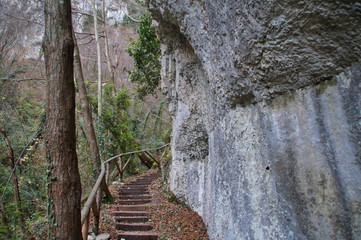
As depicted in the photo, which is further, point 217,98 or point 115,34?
point 115,34

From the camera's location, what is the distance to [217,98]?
410cm

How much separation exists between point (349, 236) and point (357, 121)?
39.2 inches

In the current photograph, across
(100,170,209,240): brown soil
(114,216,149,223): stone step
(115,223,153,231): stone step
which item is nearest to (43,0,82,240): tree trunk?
(100,170,209,240): brown soil

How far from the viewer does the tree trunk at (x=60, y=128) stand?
2.66 m

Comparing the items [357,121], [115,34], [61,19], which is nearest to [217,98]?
[357,121]

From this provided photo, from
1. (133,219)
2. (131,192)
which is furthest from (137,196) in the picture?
(133,219)

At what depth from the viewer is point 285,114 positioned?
2633 mm

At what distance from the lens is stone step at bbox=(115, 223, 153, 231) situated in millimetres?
5320

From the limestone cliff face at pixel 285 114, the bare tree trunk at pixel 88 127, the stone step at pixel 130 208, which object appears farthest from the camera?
the bare tree trunk at pixel 88 127

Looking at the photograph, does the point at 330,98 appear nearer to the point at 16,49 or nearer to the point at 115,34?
the point at 16,49

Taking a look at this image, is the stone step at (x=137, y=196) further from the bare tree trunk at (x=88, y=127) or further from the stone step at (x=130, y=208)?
the bare tree trunk at (x=88, y=127)

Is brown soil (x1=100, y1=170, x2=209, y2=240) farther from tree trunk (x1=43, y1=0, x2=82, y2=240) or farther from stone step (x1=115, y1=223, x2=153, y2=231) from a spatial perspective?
tree trunk (x1=43, y1=0, x2=82, y2=240)

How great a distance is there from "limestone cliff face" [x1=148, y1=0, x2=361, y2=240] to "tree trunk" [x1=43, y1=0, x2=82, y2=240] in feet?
6.89

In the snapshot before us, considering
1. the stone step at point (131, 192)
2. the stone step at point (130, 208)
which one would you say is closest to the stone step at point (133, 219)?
the stone step at point (130, 208)
